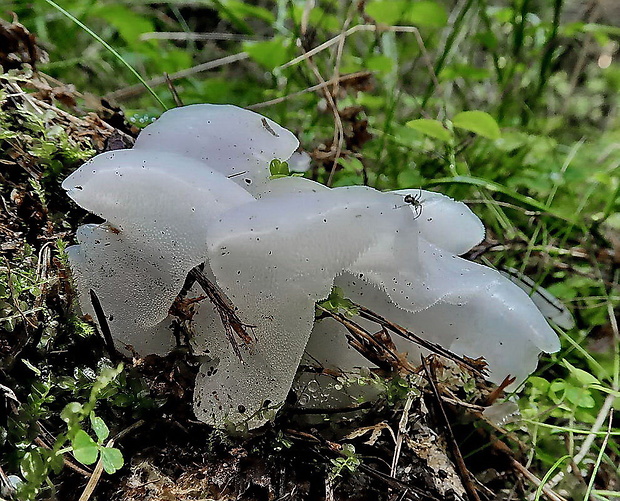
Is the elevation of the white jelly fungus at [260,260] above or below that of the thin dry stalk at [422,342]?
above

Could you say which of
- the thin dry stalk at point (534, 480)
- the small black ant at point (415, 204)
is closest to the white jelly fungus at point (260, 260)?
the small black ant at point (415, 204)

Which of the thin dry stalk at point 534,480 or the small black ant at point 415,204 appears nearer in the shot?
the small black ant at point 415,204

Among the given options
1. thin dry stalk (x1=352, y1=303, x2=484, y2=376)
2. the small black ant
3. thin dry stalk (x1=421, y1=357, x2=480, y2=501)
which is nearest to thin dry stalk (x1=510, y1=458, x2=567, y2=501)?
thin dry stalk (x1=421, y1=357, x2=480, y2=501)

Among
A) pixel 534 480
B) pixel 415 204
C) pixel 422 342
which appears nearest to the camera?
pixel 415 204

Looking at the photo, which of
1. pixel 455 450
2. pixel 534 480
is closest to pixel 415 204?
pixel 455 450

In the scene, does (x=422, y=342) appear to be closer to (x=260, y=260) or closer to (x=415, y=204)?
(x=415, y=204)

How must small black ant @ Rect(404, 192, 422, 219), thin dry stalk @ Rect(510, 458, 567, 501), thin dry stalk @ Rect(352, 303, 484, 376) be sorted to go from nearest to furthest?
1. small black ant @ Rect(404, 192, 422, 219)
2. thin dry stalk @ Rect(352, 303, 484, 376)
3. thin dry stalk @ Rect(510, 458, 567, 501)

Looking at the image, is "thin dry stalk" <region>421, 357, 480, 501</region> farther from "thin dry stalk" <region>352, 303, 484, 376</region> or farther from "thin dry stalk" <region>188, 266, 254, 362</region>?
"thin dry stalk" <region>188, 266, 254, 362</region>

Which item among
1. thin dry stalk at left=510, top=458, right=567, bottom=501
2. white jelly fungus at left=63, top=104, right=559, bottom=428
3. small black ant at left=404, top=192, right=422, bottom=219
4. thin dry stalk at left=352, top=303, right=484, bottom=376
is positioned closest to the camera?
white jelly fungus at left=63, top=104, right=559, bottom=428

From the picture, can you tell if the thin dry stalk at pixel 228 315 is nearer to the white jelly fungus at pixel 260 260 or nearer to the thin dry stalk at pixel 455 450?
A: the white jelly fungus at pixel 260 260
